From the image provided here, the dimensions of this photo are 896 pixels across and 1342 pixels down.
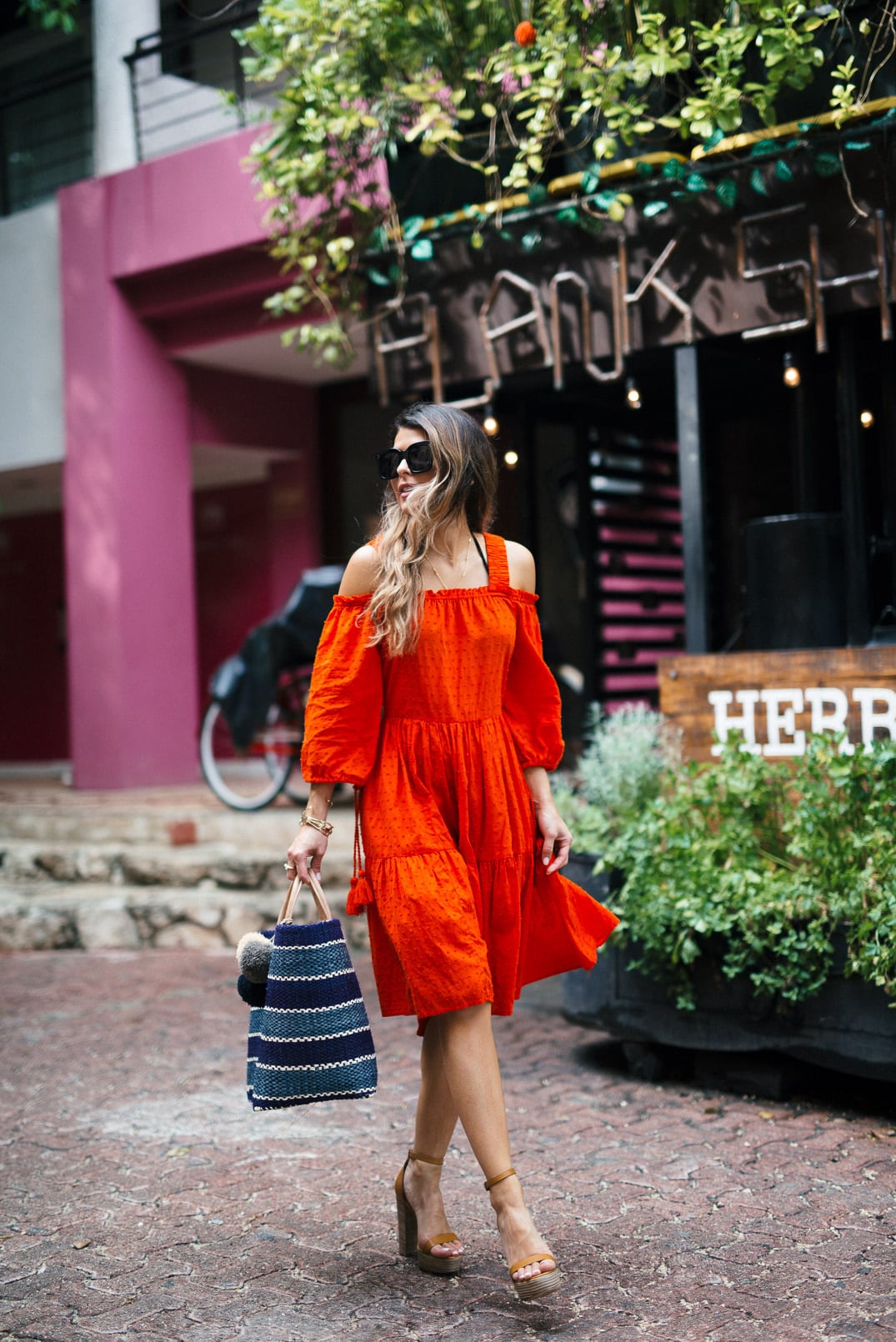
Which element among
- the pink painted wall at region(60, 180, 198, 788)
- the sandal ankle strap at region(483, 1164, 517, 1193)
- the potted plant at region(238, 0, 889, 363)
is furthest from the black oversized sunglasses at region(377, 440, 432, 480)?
the pink painted wall at region(60, 180, 198, 788)

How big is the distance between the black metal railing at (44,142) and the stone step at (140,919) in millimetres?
7000

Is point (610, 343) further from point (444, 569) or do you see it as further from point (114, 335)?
point (114, 335)

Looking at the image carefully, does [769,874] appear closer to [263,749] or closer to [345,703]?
[345,703]

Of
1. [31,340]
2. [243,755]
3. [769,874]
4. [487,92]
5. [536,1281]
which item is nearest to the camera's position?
[536,1281]

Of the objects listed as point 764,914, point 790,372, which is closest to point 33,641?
point 790,372

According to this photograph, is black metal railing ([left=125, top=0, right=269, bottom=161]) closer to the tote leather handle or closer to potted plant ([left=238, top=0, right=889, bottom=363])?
potted plant ([left=238, top=0, right=889, bottom=363])

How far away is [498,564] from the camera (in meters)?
3.27

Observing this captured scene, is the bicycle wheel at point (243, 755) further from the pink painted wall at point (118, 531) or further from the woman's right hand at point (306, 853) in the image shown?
the woman's right hand at point (306, 853)

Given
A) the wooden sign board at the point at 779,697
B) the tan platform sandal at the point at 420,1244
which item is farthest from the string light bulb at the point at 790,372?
the tan platform sandal at the point at 420,1244

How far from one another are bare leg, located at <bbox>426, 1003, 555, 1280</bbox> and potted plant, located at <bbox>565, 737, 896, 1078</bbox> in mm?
1538

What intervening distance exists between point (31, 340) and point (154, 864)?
512 centimetres

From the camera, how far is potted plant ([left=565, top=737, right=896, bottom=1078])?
14.0 ft

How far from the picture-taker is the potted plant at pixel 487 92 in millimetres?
5535

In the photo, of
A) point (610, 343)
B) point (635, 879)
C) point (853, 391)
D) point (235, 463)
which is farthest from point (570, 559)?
point (635, 879)
